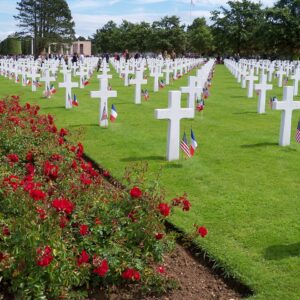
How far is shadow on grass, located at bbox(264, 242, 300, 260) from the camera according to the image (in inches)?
172

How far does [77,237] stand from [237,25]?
229ft

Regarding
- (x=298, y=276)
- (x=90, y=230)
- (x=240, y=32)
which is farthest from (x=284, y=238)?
(x=240, y=32)

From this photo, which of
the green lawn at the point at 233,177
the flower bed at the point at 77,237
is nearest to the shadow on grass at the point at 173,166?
the green lawn at the point at 233,177

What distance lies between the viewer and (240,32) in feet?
225

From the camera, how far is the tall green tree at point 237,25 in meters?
68.9

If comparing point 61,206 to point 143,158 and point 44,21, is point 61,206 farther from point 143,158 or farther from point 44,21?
point 44,21

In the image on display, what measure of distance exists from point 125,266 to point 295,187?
3678mm

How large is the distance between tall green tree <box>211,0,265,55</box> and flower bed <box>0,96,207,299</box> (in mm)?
67169

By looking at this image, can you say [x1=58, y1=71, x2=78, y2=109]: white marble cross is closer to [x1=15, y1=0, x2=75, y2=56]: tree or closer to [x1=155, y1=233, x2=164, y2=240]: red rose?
[x1=155, y1=233, x2=164, y2=240]: red rose

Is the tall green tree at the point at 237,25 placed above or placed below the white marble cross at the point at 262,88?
above

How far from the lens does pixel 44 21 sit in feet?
251

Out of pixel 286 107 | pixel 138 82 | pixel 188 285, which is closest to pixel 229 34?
pixel 138 82

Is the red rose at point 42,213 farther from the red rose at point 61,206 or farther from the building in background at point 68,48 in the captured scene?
the building in background at point 68,48

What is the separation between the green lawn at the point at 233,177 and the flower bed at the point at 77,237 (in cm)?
83
